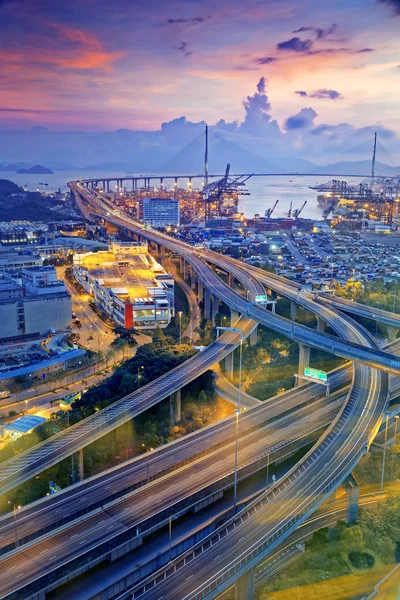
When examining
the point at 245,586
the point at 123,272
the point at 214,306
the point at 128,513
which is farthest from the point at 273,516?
the point at 123,272

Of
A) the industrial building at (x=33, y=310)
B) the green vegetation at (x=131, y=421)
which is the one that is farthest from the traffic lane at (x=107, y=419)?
the industrial building at (x=33, y=310)

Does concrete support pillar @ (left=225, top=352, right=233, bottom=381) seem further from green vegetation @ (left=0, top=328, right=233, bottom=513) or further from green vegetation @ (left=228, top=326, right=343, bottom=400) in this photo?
green vegetation @ (left=0, top=328, right=233, bottom=513)

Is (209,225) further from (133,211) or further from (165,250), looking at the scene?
(133,211)

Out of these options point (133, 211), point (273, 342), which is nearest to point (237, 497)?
Answer: point (273, 342)

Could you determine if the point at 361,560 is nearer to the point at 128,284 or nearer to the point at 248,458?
the point at 248,458

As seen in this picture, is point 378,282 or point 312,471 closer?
point 312,471

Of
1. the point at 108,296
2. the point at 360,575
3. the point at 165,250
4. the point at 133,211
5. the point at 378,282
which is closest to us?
the point at 360,575

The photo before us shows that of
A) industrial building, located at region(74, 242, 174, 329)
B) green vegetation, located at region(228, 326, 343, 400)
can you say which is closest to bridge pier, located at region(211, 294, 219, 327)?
industrial building, located at region(74, 242, 174, 329)

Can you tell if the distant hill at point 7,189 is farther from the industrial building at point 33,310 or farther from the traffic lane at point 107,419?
the traffic lane at point 107,419
